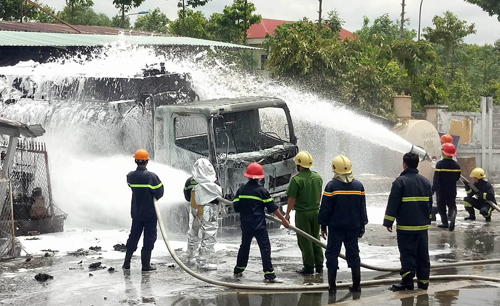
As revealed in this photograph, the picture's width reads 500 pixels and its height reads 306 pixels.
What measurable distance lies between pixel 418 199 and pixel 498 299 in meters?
1.35

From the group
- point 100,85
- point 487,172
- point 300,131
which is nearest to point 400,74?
point 487,172

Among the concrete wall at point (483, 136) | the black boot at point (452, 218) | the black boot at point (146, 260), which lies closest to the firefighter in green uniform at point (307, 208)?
the black boot at point (146, 260)

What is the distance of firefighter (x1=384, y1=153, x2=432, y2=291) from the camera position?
26.3 ft

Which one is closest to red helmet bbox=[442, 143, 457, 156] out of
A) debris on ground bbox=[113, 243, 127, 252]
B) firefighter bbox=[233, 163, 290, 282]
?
firefighter bbox=[233, 163, 290, 282]

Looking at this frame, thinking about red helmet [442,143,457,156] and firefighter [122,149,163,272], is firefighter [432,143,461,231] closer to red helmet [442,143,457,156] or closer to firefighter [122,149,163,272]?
red helmet [442,143,457,156]

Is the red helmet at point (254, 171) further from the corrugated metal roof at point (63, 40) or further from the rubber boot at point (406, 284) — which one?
the corrugated metal roof at point (63, 40)

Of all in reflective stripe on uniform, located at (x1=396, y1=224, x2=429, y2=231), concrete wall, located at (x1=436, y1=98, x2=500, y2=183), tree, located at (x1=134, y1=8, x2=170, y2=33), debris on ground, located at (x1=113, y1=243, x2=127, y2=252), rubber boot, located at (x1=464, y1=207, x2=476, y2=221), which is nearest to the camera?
reflective stripe on uniform, located at (x1=396, y1=224, x2=429, y2=231)

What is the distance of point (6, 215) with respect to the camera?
35.2 ft

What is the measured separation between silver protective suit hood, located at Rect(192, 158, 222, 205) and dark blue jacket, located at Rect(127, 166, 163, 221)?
1.67ft

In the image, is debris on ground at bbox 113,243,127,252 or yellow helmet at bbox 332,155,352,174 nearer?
yellow helmet at bbox 332,155,352,174

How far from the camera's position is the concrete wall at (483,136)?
23.7 meters

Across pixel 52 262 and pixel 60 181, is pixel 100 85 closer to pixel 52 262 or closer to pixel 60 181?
pixel 60 181

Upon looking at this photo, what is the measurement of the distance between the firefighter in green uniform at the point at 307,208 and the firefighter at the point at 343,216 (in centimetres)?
107

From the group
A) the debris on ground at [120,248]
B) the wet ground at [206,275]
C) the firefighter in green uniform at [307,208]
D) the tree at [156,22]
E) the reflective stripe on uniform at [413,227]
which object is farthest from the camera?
the tree at [156,22]
